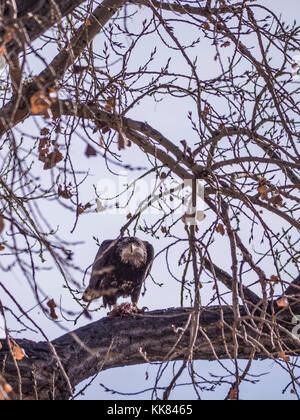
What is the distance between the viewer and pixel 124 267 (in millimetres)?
5328

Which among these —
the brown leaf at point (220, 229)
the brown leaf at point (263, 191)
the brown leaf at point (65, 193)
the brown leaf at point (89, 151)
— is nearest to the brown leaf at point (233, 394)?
the brown leaf at point (220, 229)

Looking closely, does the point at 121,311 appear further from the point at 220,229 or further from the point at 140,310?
the point at 220,229

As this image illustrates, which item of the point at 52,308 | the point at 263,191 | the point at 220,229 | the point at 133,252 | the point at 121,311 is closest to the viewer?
the point at 52,308

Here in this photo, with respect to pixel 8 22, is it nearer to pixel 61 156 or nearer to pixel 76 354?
pixel 61 156

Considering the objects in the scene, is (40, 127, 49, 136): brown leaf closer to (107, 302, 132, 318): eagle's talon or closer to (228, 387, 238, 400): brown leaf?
(107, 302, 132, 318): eagle's talon

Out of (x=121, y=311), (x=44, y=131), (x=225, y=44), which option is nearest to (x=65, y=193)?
(x=44, y=131)

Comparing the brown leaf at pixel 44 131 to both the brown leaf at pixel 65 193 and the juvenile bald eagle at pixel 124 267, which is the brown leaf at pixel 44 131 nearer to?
the brown leaf at pixel 65 193

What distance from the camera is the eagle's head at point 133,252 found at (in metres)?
5.22

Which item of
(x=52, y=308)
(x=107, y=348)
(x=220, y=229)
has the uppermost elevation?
(x=220, y=229)

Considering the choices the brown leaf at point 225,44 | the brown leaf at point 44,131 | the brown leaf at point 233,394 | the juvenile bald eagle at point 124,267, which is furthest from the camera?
the juvenile bald eagle at point 124,267

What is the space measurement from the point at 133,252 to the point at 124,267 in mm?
173

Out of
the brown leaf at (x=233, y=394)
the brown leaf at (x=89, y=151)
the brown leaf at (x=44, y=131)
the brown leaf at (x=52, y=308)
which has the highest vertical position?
the brown leaf at (x=44, y=131)
